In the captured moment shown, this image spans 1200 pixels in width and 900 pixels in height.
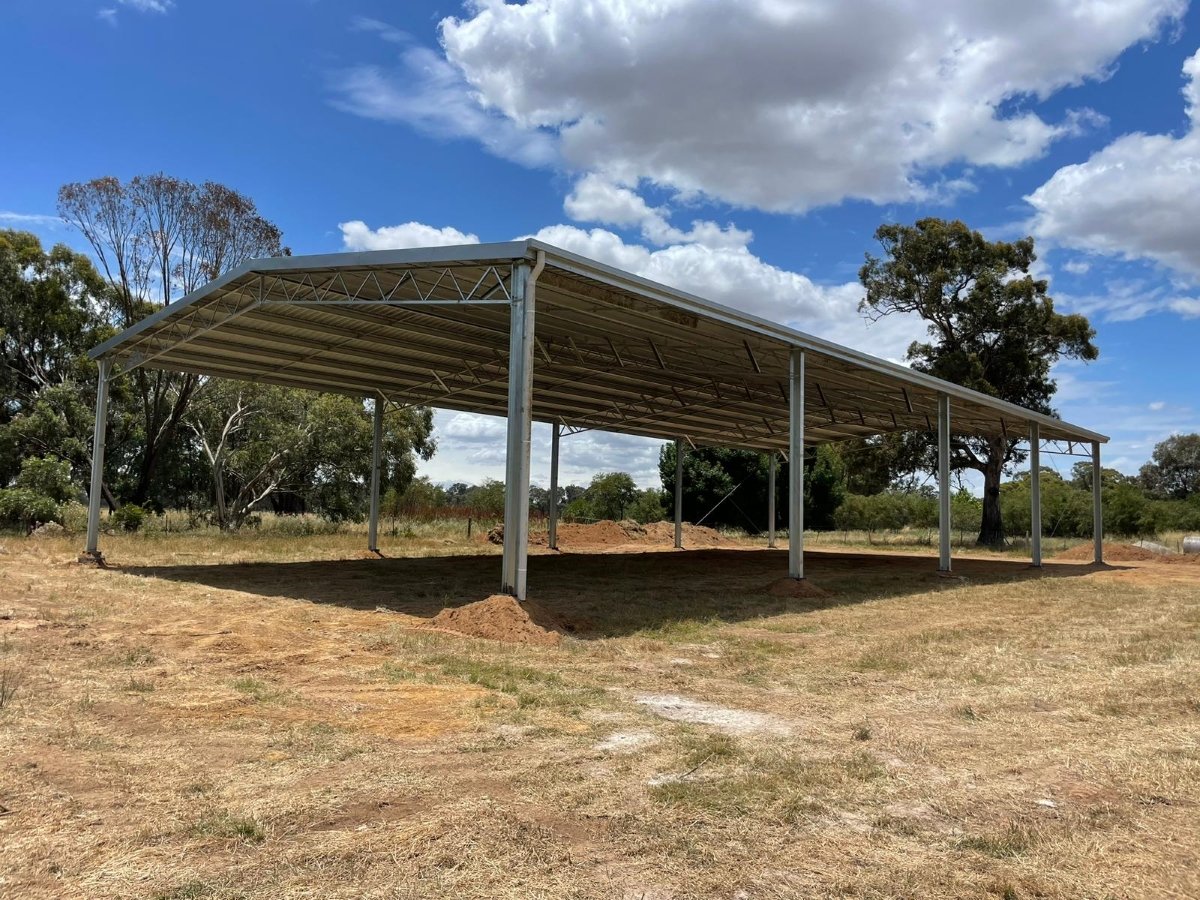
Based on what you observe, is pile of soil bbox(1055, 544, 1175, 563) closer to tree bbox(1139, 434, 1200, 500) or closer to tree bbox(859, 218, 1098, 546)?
tree bbox(859, 218, 1098, 546)

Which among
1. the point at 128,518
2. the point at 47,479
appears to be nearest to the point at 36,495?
the point at 47,479

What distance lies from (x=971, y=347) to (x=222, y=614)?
3524cm

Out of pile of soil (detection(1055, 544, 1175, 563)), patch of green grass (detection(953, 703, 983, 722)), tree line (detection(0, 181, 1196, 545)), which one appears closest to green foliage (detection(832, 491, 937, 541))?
tree line (detection(0, 181, 1196, 545))

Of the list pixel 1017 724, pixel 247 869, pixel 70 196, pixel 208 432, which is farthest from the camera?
pixel 208 432

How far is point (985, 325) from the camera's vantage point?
124 ft

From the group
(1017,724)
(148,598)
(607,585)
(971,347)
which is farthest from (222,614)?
(971,347)

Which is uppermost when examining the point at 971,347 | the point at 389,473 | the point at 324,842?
the point at 971,347

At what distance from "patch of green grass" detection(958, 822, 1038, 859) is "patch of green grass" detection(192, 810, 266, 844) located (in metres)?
3.51

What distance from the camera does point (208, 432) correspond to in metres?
37.0

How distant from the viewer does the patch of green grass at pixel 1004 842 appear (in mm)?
4047

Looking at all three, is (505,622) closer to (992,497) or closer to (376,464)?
(376,464)

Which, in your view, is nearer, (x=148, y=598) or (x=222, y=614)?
(x=222, y=614)

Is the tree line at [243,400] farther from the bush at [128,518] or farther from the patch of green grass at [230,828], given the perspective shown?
the patch of green grass at [230,828]

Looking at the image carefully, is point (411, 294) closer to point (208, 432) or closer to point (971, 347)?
point (208, 432)
